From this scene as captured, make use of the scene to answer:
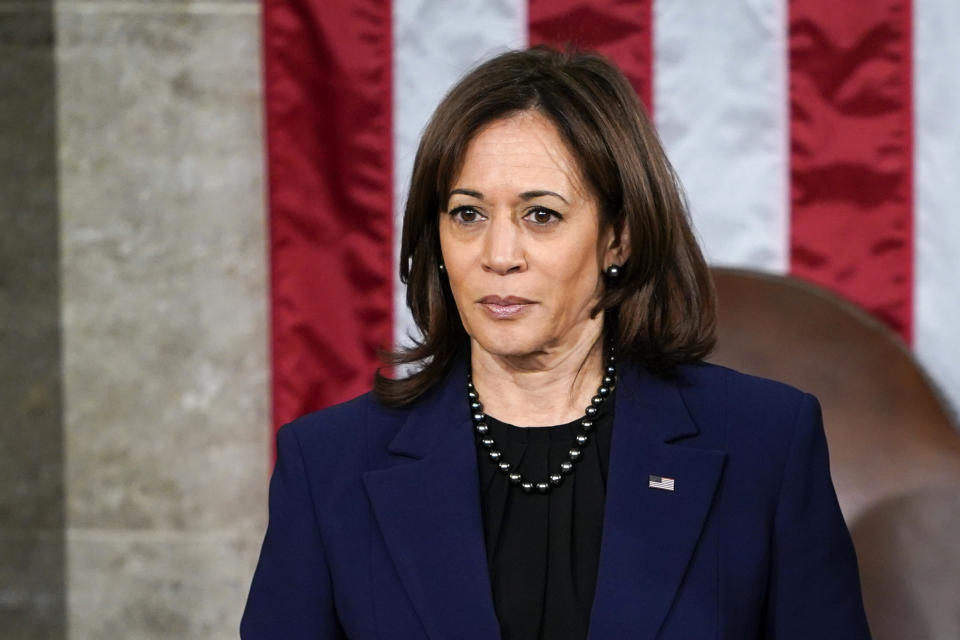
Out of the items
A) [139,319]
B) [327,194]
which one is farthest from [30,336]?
[327,194]

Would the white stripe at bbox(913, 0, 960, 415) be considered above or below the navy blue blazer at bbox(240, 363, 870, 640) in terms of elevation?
above

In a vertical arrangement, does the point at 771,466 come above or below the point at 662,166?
below

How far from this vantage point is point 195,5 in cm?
282

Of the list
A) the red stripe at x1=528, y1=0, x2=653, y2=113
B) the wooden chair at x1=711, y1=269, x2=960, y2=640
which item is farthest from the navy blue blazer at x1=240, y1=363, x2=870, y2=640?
the red stripe at x1=528, y1=0, x2=653, y2=113

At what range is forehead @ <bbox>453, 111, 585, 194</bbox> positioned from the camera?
1639 millimetres

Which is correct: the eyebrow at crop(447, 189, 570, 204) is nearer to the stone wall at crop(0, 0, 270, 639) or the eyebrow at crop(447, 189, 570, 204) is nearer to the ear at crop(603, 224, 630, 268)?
the ear at crop(603, 224, 630, 268)

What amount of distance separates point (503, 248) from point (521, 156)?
0.13 m

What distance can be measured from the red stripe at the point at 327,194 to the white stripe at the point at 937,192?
1.12 metres

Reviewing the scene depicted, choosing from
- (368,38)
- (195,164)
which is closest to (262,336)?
(195,164)

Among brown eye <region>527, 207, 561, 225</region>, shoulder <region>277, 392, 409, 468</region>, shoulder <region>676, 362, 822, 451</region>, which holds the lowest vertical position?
shoulder <region>277, 392, 409, 468</region>

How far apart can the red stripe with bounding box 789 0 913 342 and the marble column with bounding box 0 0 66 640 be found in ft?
5.46

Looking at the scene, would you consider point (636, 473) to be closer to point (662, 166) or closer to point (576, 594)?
point (576, 594)

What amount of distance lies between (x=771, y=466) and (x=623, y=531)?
22cm

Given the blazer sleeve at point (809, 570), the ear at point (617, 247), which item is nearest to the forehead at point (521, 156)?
the ear at point (617, 247)
